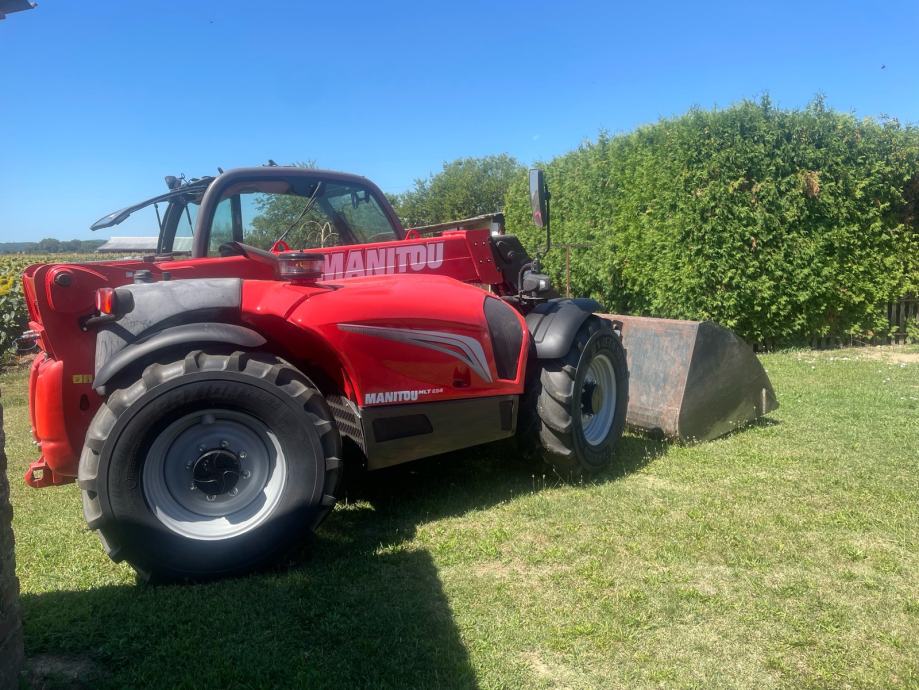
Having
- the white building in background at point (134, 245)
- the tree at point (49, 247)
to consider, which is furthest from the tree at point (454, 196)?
the white building in background at point (134, 245)

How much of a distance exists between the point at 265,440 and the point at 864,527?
3.14 metres

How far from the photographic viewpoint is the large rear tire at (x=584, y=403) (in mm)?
4398

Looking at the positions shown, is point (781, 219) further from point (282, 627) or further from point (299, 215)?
point (282, 627)

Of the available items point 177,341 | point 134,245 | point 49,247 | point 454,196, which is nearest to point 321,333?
point 177,341

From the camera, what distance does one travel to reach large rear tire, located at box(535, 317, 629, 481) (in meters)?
4.40

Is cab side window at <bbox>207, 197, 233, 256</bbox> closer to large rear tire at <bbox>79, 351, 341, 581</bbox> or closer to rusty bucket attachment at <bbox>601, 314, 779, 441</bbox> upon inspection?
large rear tire at <bbox>79, 351, 341, 581</bbox>

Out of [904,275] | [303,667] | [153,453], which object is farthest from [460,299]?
[904,275]

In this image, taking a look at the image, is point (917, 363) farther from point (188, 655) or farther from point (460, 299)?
point (188, 655)

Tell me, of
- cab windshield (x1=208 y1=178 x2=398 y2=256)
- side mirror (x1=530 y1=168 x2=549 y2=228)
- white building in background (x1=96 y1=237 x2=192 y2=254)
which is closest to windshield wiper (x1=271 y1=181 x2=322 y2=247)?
cab windshield (x1=208 y1=178 x2=398 y2=256)

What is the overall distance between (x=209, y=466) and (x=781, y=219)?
899 centimetres

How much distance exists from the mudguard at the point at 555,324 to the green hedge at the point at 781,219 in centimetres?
585

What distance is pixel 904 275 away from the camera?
10.4 m

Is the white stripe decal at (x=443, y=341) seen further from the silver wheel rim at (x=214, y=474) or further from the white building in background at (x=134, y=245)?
the white building in background at (x=134, y=245)

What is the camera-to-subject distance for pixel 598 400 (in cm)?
496
